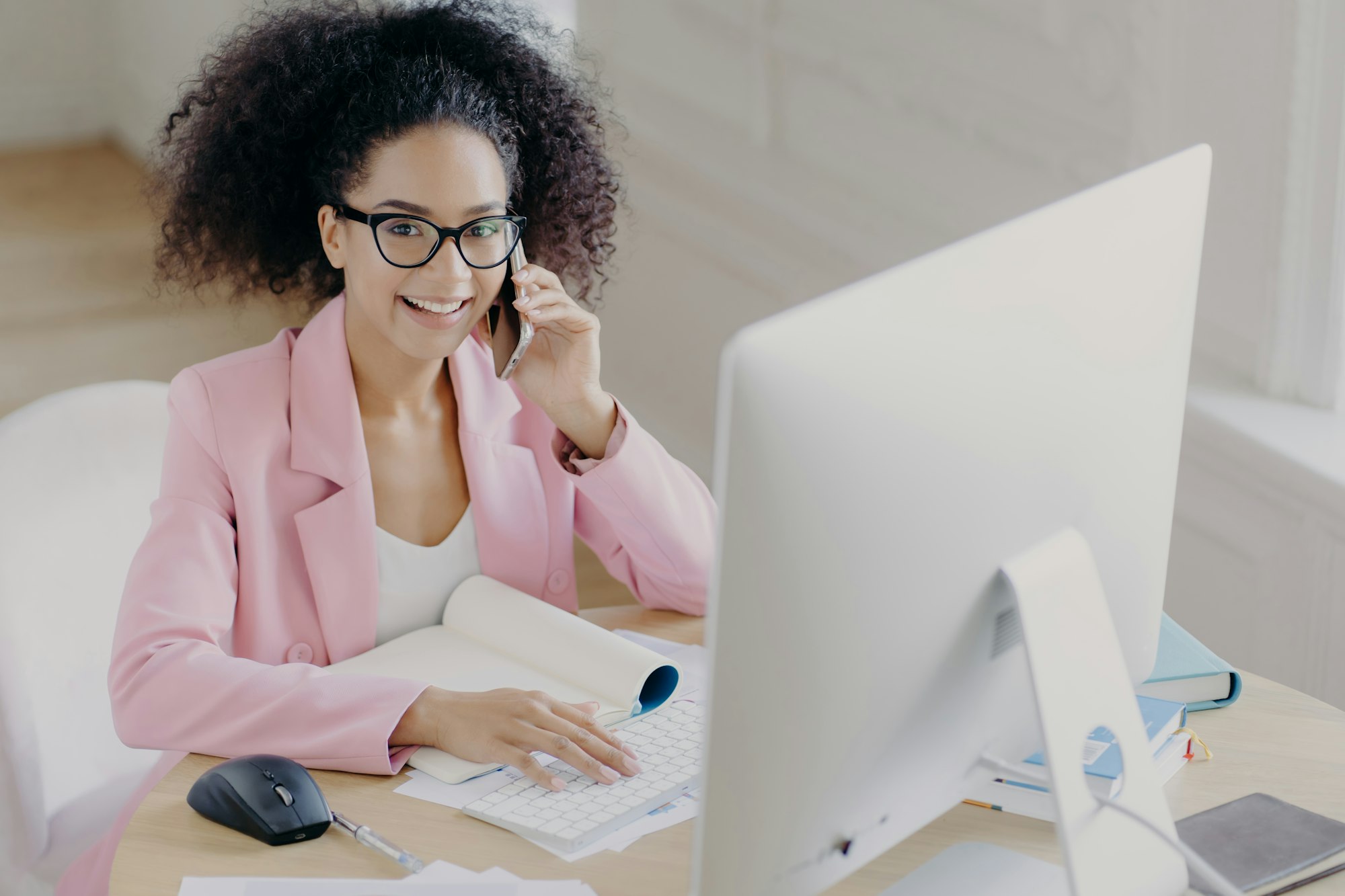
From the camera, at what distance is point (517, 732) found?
1.32 m

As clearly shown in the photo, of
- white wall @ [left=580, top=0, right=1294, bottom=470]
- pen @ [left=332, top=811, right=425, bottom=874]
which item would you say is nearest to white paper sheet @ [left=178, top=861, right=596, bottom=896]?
pen @ [left=332, top=811, right=425, bottom=874]

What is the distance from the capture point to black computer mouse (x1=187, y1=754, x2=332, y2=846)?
1224 millimetres

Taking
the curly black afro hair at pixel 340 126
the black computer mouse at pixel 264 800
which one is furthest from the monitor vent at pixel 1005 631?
the curly black afro hair at pixel 340 126

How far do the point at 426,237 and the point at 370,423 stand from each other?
0.25 metres

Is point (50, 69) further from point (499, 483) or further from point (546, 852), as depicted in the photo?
point (546, 852)

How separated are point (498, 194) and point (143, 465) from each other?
0.58m

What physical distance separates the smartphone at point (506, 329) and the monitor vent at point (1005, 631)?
0.81 meters

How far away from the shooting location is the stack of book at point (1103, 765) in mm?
1225

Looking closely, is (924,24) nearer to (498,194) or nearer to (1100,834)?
(498,194)

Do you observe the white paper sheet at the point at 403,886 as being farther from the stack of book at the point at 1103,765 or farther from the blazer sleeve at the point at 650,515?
the blazer sleeve at the point at 650,515

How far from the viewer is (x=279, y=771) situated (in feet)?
4.15

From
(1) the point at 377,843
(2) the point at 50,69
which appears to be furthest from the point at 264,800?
(2) the point at 50,69

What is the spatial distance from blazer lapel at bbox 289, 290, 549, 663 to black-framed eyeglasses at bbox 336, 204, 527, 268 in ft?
0.47

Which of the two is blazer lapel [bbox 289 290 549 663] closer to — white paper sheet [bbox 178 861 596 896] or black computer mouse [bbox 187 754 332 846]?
black computer mouse [bbox 187 754 332 846]
